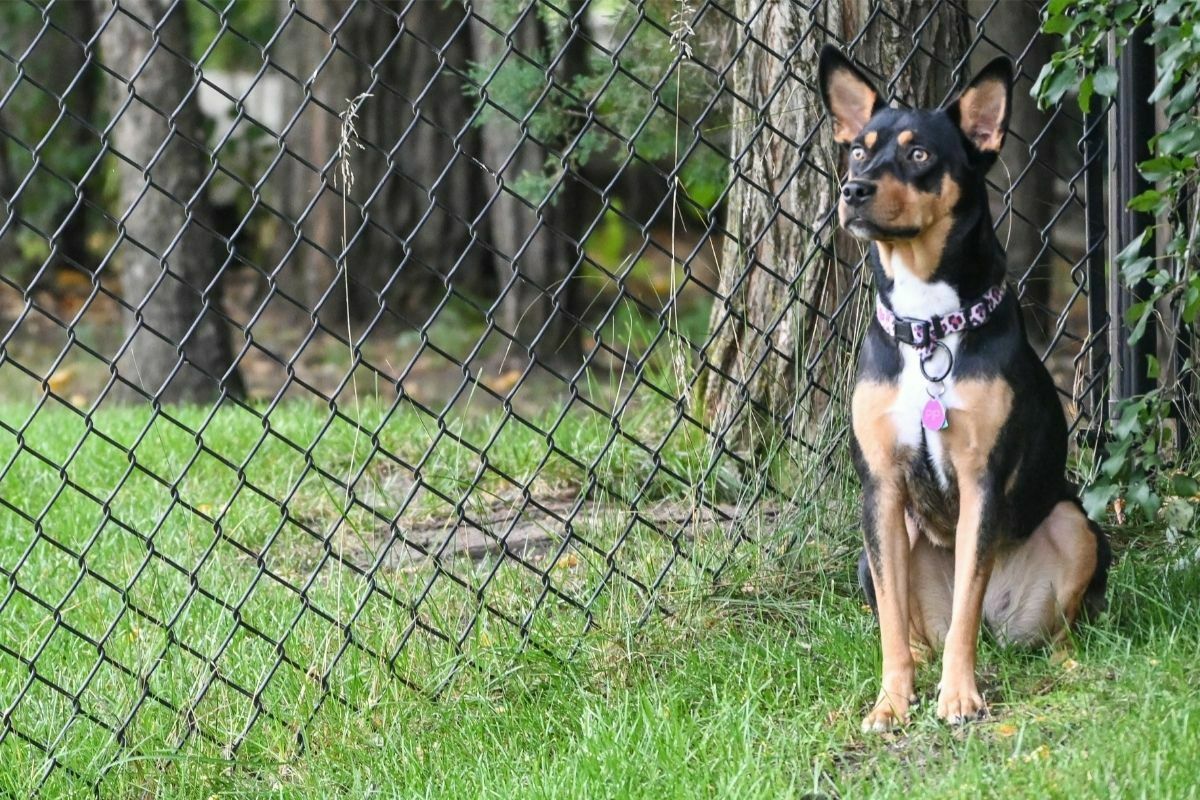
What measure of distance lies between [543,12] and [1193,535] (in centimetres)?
317

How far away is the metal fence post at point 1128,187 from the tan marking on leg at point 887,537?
3.66ft

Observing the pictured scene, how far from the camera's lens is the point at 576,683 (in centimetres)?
385

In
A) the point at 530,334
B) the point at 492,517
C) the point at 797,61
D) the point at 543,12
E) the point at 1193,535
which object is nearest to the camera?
the point at 1193,535

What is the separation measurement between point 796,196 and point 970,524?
160 centimetres

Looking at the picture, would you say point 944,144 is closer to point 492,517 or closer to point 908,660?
point 908,660

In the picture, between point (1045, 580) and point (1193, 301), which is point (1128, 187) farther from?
point (1045, 580)

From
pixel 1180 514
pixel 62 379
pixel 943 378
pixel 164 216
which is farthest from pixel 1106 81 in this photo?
pixel 62 379

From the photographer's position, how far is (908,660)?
3.48 m

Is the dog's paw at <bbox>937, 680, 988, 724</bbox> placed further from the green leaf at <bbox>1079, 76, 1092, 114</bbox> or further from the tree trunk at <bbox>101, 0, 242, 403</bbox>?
the tree trunk at <bbox>101, 0, 242, 403</bbox>

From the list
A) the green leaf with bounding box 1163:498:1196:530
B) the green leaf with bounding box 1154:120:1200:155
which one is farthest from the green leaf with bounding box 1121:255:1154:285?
the green leaf with bounding box 1163:498:1196:530

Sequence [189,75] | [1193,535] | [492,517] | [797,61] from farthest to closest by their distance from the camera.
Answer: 1. [189,75]
2. [492,517]
3. [797,61]
4. [1193,535]

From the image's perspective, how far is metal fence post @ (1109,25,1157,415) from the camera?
4.32 metres

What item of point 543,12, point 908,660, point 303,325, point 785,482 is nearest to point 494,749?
point 908,660

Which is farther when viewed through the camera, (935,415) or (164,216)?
(164,216)
